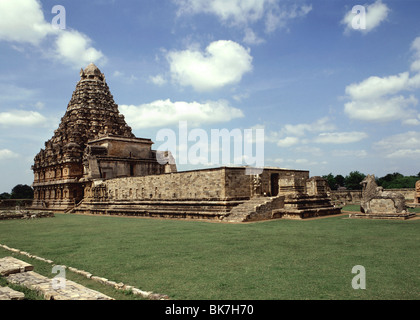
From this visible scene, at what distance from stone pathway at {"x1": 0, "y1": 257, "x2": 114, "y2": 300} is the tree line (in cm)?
5074

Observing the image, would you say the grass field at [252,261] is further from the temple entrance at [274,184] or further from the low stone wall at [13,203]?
the low stone wall at [13,203]

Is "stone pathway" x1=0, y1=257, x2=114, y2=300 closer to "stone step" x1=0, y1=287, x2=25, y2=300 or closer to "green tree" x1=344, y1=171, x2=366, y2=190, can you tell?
"stone step" x1=0, y1=287, x2=25, y2=300

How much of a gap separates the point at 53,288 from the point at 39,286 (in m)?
0.36

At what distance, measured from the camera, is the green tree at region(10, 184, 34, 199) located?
63.0m

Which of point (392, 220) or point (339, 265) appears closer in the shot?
point (339, 265)

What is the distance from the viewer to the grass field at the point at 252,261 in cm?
512

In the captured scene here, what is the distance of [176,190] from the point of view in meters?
21.6

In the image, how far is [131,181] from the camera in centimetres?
2572

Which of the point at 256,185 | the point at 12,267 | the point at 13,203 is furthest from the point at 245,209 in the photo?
the point at 13,203

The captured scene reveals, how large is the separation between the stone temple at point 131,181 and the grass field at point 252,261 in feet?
21.7

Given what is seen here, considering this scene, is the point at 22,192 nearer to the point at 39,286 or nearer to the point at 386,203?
the point at 386,203
